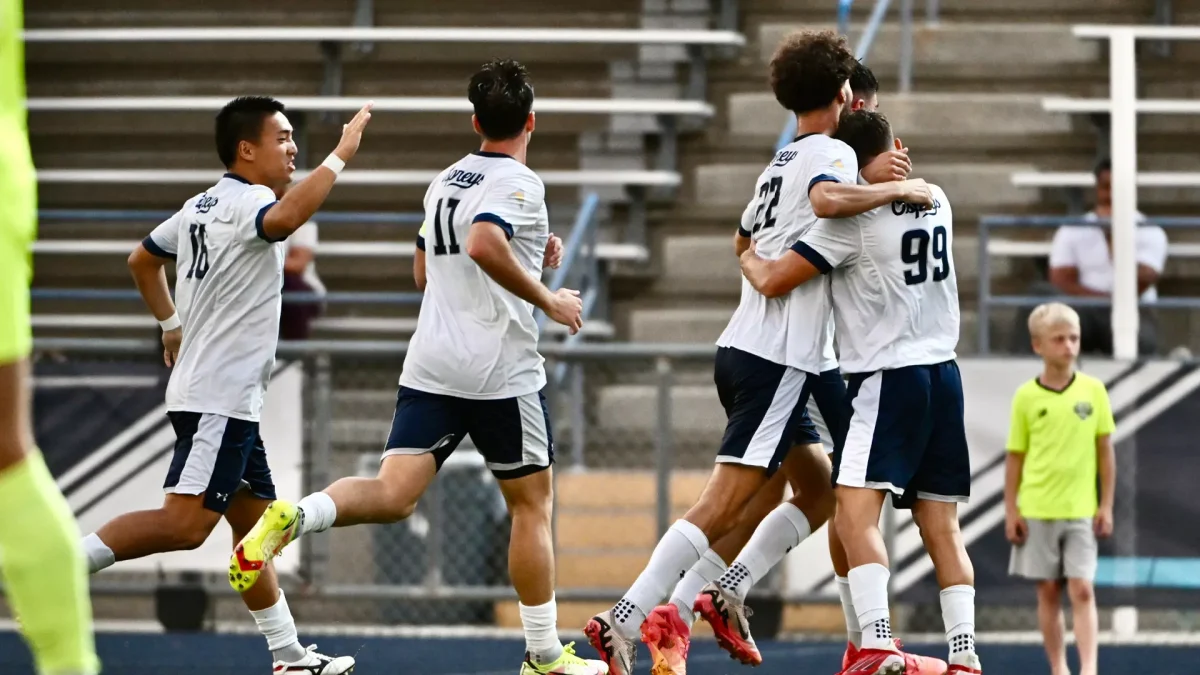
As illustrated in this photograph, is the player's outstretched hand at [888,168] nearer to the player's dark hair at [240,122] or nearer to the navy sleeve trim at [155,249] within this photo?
the player's dark hair at [240,122]

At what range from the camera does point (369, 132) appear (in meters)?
13.5

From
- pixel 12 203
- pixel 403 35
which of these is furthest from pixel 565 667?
pixel 403 35

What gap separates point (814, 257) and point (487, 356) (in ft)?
3.68

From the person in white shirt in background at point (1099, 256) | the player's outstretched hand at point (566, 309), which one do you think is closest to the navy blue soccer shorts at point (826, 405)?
the player's outstretched hand at point (566, 309)

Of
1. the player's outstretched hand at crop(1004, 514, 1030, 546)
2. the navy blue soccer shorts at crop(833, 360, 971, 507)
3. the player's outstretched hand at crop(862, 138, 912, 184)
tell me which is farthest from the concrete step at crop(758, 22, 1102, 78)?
the navy blue soccer shorts at crop(833, 360, 971, 507)

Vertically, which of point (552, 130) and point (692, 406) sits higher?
point (552, 130)

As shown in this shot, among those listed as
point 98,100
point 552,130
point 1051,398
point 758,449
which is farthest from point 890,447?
point 98,100

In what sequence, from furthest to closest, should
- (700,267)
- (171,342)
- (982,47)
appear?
(982,47), (700,267), (171,342)

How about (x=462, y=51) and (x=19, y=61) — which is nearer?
(x=19, y=61)

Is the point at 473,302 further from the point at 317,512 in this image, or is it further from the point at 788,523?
the point at 788,523

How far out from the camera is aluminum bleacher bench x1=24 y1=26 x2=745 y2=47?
42.3ft

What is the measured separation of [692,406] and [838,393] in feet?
13.5

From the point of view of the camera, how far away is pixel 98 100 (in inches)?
528

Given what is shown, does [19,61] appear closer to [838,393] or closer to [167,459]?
[838,393]
